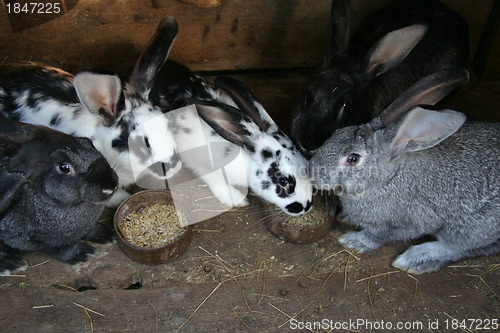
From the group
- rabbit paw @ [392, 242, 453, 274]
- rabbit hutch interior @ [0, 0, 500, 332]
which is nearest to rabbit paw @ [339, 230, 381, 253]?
rabbit hutch interior @ [0, 0, 500, 332]

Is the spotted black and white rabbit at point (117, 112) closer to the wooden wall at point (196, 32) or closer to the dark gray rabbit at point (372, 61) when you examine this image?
the wooden wall at point (196, 32)

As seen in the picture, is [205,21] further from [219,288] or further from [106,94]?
[219,288]

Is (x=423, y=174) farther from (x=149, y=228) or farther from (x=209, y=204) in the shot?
(x=149, y=228)

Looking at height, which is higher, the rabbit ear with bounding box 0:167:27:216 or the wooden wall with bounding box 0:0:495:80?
the wooden wall with bounding box 0:0:495:80

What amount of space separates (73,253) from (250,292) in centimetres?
101

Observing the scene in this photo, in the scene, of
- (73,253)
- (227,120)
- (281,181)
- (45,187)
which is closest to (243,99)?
(227,120)

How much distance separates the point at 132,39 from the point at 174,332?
83.3 inches

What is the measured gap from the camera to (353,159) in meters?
2.83

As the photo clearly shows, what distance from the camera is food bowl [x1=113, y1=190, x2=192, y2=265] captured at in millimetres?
2952

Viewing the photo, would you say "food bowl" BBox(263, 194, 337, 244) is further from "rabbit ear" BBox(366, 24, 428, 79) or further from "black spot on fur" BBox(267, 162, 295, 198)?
"rabbit ear" BBox(366, 24, 428, 79)

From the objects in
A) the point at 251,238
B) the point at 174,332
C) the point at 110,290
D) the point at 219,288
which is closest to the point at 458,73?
the point at 251,238

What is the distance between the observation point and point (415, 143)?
2719 mm

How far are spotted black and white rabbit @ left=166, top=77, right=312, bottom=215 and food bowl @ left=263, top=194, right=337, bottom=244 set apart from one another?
8 cm

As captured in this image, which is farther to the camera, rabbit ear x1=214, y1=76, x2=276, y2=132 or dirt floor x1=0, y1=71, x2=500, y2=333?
rabbit ear x1=214, y1=76, x2=276, y2=132
